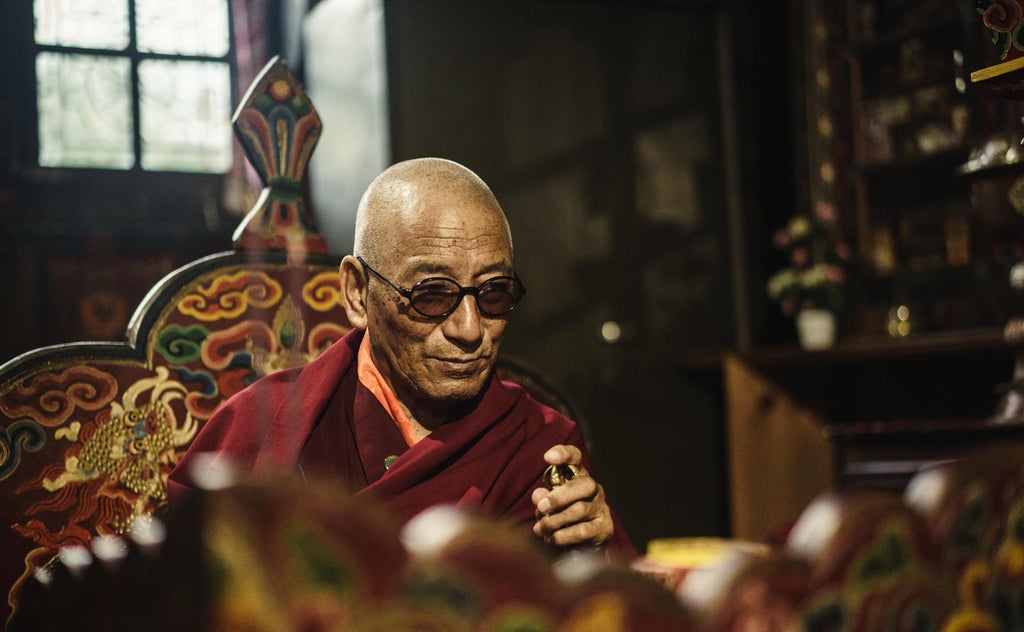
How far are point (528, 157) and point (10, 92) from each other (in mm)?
2036

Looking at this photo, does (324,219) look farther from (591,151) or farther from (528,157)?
(591,151)

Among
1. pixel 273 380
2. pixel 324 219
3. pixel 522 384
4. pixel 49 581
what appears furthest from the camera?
pixel 324 219

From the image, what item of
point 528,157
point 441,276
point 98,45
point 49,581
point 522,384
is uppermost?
point 98,45

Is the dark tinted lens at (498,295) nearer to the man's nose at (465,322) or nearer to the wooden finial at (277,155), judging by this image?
the man's nose at (465,322)

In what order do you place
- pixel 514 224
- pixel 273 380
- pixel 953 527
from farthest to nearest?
1. pixel 514 224
2. pixel 273 380
3. pixel 953 527

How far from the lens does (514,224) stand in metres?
4.58

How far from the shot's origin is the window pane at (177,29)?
4488 millimetres

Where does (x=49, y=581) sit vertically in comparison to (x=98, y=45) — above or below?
below

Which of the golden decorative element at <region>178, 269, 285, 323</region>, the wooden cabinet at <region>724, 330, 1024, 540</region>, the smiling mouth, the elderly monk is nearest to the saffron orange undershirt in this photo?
the elderly monk

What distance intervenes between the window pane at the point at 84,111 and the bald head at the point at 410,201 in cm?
321

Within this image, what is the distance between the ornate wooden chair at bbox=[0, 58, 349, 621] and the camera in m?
1.47

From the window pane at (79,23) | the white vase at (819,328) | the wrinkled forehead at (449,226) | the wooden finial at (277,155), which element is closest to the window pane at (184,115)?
the window pane at (79,23)

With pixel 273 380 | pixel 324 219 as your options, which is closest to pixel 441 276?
pixel 273 380

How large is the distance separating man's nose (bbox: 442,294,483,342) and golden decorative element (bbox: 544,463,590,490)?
0.84ft
